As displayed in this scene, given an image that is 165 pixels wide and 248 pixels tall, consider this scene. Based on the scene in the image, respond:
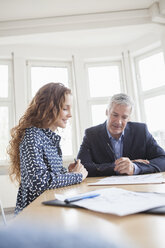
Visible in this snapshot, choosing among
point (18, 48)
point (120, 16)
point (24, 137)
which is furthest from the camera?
point (18, 48)

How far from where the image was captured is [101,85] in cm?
493

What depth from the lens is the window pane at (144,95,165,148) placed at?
14.5 feet

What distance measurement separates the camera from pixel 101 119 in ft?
15.6

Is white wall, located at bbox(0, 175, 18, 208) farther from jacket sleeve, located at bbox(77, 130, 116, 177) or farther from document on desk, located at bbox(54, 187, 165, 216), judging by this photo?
document on desk, located at bbox(54, 187, 165, 216)

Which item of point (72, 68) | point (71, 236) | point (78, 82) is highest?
point (72, 68)

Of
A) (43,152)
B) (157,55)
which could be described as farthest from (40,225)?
(157,55)

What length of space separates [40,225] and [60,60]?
489cm

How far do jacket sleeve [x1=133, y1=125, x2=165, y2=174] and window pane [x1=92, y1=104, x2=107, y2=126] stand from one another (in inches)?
107

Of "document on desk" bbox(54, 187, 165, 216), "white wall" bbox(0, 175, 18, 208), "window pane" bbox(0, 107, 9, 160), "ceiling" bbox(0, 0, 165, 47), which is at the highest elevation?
"ceiling" bbox(0, 0, 165, 47)

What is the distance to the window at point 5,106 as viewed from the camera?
432 cm

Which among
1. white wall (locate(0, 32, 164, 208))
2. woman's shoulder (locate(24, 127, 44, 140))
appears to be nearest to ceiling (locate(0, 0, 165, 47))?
white wall (locate(0, 32, 164, 208))

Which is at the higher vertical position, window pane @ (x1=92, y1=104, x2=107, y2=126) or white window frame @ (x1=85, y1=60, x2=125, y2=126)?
white window frame @ (x1=85, y1=60, x2=125, y2=126)

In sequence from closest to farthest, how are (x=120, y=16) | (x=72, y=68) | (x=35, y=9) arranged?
1. (x=35, y=9)
2. (x=120, y=16)
3. (x=72, y=68)

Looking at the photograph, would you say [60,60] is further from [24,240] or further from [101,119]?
[24,240]
